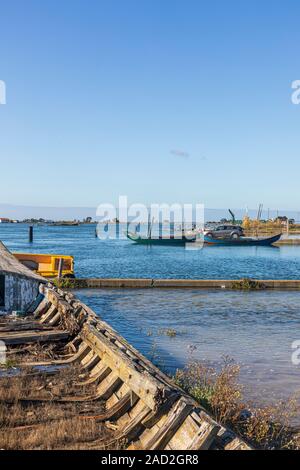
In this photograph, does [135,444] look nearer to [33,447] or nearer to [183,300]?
[33,447]

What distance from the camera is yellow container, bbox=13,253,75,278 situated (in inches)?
1092

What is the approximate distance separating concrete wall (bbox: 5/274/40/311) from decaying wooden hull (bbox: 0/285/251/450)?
235 centimetres

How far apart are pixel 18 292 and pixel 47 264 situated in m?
13.4

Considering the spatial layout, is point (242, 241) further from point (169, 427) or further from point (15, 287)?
point (169, 427)

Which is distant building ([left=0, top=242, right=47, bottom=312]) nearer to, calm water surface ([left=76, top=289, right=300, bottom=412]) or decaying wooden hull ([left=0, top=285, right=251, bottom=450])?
decaying wooden hull ([left=0, top=285, right=251, bottom=450])

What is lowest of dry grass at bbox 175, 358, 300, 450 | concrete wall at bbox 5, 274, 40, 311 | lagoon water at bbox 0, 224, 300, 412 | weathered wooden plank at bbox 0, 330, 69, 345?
lagoon water at bbox 0, 224, 300, 412

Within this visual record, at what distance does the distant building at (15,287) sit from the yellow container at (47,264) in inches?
439

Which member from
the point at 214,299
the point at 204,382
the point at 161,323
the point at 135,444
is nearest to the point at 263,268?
the point at 214,299

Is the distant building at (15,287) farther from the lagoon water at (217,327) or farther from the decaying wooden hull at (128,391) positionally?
the lagoon water at (217,327)

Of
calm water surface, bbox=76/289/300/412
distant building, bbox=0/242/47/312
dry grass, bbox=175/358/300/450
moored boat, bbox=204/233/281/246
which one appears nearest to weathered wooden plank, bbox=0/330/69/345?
calm water surface, bbox=76/289/300/412

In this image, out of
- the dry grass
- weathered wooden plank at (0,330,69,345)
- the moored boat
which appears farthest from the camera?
the moored boat

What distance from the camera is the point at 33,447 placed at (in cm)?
612

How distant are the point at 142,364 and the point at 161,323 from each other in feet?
33.3

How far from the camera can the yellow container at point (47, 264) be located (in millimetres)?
27734
